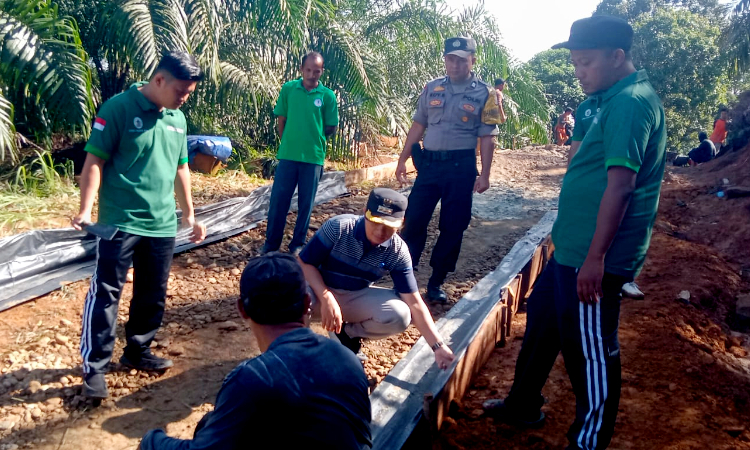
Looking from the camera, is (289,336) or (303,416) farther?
(289,336)

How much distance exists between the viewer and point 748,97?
16734 millimetres

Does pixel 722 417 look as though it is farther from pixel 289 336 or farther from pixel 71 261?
pixel 71 261

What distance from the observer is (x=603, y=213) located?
217 centimetres

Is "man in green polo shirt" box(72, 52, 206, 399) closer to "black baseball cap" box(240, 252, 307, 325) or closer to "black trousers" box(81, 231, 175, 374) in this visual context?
"black trousers" box(81, 231, 175, 374)

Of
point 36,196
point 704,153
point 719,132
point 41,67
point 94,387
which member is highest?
point 719,132

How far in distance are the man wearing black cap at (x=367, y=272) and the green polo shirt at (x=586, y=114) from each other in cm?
85

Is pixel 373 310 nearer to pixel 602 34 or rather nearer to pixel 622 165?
pixel 622 165

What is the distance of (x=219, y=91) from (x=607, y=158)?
6230 mm

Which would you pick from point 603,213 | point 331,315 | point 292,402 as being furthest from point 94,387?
point 603,213

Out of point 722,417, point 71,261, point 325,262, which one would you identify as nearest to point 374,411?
point 325,262

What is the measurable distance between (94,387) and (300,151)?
2.58 m

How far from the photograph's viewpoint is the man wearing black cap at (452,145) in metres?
4.17

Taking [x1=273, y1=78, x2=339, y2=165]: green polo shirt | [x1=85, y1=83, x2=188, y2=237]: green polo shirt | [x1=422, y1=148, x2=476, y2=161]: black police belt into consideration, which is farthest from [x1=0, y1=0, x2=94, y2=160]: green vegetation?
[x1=422, y1=148, x2=476, y2=161]: black police belt

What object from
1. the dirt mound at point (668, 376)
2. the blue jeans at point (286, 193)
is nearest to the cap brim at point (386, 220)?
the dirt mound at point (668, 376)
